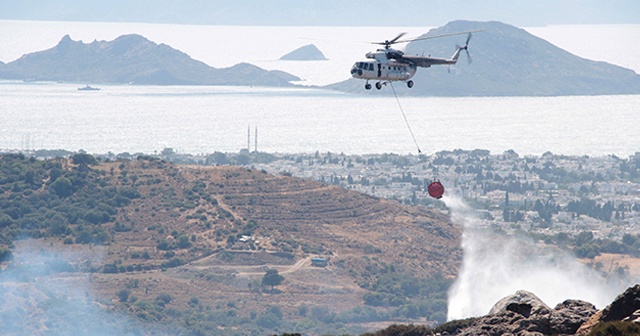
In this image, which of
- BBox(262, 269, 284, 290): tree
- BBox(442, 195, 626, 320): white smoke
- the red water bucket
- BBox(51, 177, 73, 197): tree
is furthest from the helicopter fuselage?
BBox(51, 177, 73, 197): tree

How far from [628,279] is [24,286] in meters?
52.6

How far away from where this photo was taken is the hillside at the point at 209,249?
100062 mm

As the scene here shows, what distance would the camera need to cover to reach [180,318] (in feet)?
319

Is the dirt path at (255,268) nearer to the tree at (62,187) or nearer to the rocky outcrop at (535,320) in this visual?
the tree at (62,187)

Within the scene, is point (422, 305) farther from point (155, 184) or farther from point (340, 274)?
point (155, 184)

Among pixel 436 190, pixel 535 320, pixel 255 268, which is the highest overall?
pixel 436 190

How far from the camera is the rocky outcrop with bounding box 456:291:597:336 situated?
36994mm

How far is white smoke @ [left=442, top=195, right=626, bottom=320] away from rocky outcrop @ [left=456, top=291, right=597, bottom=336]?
167ft

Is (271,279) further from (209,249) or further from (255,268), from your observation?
(209,249)

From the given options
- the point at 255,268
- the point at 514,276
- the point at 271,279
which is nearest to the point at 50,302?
the point at 271,279

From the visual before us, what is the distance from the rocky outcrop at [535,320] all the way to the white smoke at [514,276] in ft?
167

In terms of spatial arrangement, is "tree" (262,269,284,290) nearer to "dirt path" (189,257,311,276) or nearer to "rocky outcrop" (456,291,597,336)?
"dirt path" (189,257,311,276)

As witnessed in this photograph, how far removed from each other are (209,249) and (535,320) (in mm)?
78885

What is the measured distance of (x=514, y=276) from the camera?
360 ft
